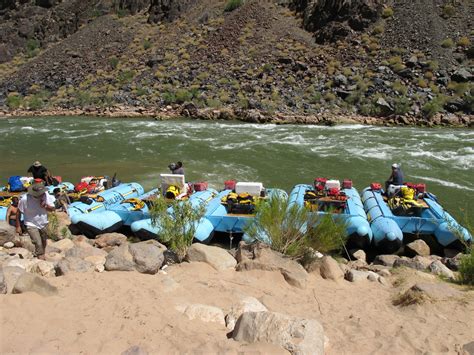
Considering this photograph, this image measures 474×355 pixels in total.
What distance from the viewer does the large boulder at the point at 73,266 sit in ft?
15.7

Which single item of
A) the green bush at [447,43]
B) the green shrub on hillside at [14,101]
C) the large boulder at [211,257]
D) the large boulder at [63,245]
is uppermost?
the green bush at [447,43]

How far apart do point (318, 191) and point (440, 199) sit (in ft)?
14.1

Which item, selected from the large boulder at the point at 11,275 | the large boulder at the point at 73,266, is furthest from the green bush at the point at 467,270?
the large boulder at the point at 11,275

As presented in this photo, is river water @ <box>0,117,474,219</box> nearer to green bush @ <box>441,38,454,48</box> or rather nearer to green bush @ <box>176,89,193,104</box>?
green bush @ <box>176,89,193,104</box>

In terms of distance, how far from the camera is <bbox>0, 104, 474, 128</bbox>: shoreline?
2550cm

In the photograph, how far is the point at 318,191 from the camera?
10070 mm

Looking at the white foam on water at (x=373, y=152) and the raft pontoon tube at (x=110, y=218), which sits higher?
the raft pontoon tube at (x=110, y=218)

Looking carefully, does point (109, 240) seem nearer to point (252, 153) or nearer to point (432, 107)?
point (252, 153)

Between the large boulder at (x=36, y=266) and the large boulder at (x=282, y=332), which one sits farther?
the large boulder at (x=36, y=266)

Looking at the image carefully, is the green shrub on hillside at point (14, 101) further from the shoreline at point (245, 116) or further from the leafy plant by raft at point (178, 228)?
the leafy plant by raft at point (178, 228)

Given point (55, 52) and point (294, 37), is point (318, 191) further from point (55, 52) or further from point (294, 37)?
point (55, 52)

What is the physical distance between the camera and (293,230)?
19.9 ft

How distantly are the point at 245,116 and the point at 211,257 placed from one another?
75.0ft

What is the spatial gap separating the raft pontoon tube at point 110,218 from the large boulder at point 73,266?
339 cm
